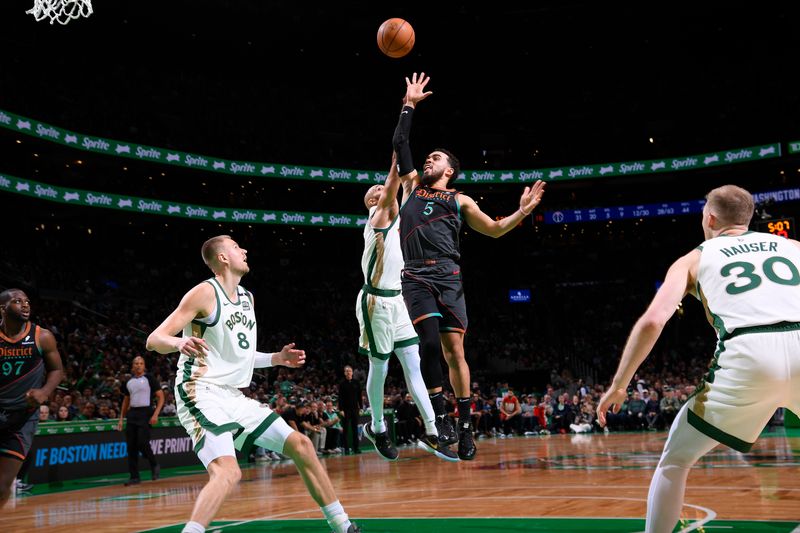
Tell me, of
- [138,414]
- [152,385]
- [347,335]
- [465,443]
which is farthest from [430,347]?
[347,335]

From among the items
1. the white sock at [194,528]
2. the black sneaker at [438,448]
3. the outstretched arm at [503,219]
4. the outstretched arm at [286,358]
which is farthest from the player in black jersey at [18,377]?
the outstretched arm at [503,219]

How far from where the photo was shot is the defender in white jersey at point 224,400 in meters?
5.31

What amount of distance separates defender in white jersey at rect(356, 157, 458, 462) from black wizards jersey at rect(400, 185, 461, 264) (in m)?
0.22

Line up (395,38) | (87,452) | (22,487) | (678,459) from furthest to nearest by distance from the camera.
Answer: (87,452)
(22,487)
(395,38)
(678,459)

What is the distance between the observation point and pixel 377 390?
730cm

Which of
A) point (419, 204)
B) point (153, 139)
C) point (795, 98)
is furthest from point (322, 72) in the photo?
point (419, 204)

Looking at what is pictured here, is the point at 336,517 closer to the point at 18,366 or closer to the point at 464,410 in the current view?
the point at 464,410

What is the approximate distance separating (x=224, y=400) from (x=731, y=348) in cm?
331

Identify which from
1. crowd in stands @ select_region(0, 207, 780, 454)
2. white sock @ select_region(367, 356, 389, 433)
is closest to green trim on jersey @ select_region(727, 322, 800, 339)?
white sock @ select_region(367, 356, 389, 433)

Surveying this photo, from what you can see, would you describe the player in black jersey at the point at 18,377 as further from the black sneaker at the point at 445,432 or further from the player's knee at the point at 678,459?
the player's knee at the point at 678,459

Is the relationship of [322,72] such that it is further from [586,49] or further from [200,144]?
[586,49]

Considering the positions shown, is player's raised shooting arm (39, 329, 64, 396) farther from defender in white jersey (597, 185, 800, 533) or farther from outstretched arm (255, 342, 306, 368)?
defender in white jersey (597, 185, 800, 533)

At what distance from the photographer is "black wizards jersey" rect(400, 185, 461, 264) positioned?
6.81 metres

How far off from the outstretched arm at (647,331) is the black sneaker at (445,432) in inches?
104
